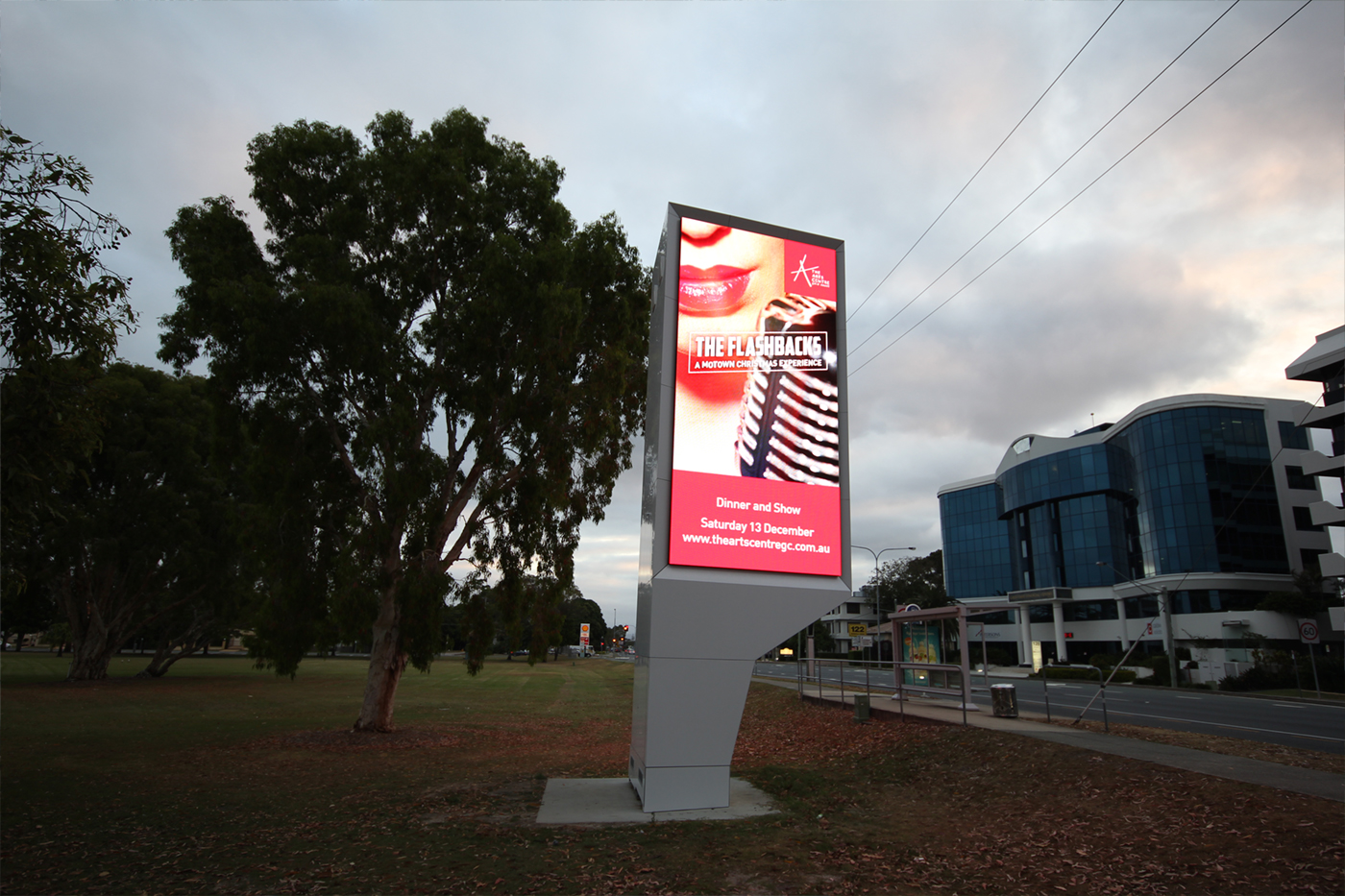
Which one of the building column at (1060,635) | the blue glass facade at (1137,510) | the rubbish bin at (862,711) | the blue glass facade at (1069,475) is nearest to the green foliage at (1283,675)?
the blue glass facade at (1137,510)

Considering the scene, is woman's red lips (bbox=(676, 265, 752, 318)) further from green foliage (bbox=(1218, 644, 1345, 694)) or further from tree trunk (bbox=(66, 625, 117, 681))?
green foliage (bbox=(1218, 644, 1345, 694))

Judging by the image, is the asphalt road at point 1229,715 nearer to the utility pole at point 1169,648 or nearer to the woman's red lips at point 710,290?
the woman's red lips at point 710,290

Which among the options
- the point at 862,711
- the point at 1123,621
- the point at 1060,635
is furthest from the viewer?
the point at 1060,635

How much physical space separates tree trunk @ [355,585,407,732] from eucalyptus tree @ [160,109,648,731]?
0.18 feet

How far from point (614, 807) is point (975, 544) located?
300 feet

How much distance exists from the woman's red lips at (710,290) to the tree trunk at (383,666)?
1120cm

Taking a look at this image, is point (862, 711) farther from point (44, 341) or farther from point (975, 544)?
A: point (975, 544)

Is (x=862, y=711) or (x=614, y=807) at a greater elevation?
(x=862, y=711)

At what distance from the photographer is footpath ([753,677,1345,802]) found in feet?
30.7

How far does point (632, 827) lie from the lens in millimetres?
9148

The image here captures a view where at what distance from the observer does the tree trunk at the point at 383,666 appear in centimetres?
1822

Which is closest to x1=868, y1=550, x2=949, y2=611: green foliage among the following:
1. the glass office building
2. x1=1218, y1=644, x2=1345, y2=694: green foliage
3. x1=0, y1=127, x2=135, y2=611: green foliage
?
the glass office building

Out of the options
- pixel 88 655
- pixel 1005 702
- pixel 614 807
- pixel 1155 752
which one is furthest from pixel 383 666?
pixel 88 655

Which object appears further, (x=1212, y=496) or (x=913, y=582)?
(x=913, y=582)
